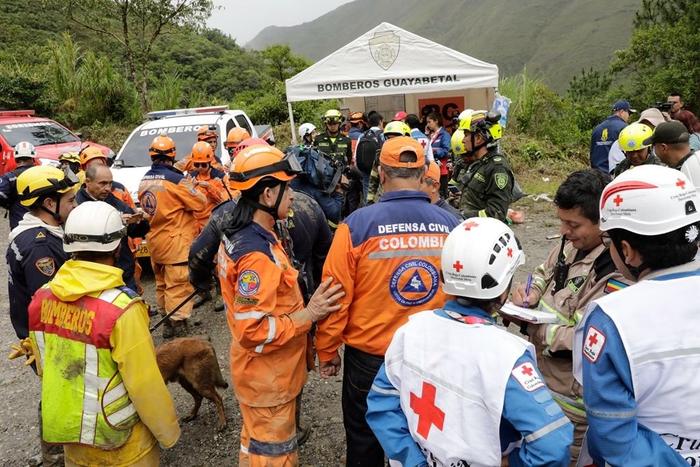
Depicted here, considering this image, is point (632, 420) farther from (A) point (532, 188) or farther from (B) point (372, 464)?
(A) point (532, 188)

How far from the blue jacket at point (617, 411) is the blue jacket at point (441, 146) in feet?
23.0

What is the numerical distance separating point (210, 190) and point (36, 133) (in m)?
8.38

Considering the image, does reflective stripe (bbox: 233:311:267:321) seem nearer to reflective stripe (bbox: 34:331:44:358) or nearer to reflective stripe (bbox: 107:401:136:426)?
reflective stripe (bbox: 107:401:136:426)

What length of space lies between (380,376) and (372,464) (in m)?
1.12

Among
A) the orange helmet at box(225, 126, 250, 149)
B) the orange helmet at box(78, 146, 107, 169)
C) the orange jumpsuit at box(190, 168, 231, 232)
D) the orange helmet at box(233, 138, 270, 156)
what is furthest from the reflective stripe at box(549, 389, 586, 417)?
the orange helmet at box(225, 126, 250, 149)

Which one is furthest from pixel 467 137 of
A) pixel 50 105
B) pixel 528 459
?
pixel 50 105

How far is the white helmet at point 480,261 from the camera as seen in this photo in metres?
1.61

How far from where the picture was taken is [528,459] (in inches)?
57.4

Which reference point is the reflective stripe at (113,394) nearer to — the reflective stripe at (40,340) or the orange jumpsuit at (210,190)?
the reflective stripe at (40,340)

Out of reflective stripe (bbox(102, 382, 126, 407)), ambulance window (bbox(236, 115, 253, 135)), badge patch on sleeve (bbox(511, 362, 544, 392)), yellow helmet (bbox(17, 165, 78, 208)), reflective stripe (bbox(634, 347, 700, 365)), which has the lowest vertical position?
reflective stripe (bbox(102, 382, 126, 407))

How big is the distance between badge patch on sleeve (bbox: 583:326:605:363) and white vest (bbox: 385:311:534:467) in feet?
0.57

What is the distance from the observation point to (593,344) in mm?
1485

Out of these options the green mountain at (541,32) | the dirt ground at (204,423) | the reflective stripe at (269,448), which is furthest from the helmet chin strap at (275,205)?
the green mountain at (541,32)

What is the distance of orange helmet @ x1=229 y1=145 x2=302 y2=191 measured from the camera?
8.03 feet
